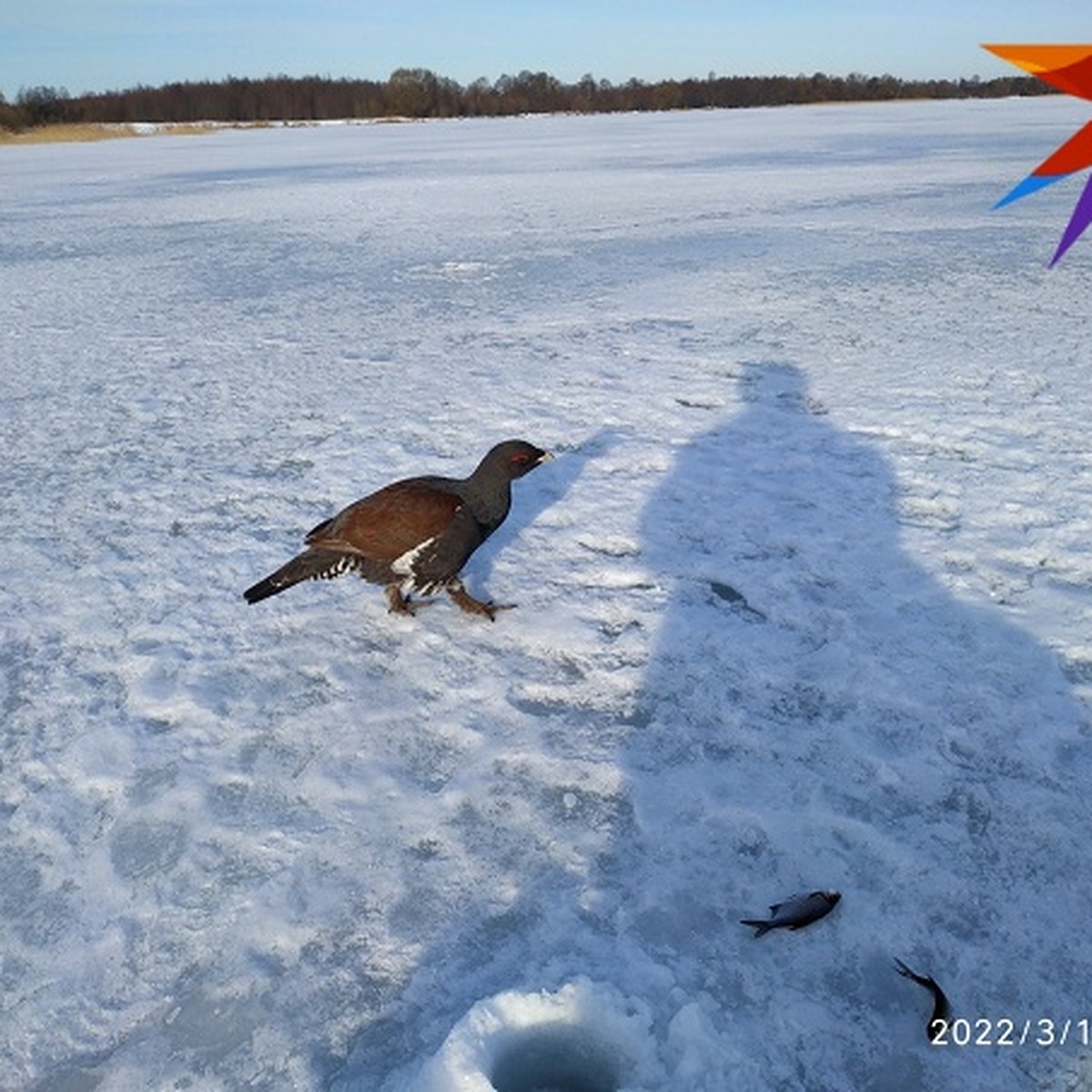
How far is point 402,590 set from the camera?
11.3ft

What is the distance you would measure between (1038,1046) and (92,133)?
181 feet

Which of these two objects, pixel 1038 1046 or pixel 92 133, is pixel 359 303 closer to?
pixel 1038 1046

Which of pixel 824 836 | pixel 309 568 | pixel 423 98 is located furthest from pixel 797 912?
pixel 423 98

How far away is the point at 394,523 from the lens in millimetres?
3168

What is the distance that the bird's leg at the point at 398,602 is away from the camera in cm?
344

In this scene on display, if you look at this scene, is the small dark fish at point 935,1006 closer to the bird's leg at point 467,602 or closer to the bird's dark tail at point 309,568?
the bird's leg at point 467,602

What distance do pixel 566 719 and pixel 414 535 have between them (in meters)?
0.84

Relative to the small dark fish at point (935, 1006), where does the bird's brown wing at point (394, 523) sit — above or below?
above

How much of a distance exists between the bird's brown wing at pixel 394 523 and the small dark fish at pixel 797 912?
1656 mm

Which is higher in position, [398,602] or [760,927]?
[398,602]
